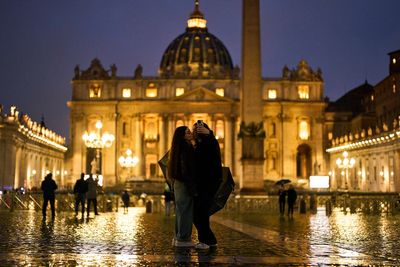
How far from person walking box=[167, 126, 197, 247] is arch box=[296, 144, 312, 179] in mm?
83623

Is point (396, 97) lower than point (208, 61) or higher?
lower

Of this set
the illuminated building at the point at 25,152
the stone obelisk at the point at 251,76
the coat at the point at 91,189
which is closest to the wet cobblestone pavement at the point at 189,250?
the coat at the point at 91,189

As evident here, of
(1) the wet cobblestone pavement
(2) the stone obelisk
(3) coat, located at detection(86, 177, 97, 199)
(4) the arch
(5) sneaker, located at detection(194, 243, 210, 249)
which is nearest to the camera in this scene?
(1) the wet cobblestone pavement

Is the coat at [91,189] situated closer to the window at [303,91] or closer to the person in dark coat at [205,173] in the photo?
the person in dark coat at [205,173]

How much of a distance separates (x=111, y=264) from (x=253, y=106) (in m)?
19.6

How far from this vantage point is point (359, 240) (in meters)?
12.9

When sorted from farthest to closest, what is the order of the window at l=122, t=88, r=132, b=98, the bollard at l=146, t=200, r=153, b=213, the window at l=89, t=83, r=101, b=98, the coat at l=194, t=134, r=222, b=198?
1. the window at l=122, t=88, r=132, b=98
2. the window at l=89, t=83, r=101, b=98
3. the bollard at l=146, t=200, r=153, b=213
4. the coat at l=194, t=134, r=222, b=198

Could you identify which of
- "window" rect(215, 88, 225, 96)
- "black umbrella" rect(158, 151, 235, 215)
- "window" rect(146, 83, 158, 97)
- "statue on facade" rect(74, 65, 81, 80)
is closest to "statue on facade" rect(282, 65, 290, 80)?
"window" rect(215, 88, 225, 96)

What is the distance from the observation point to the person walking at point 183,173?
9953mm

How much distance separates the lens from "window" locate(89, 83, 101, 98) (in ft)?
298

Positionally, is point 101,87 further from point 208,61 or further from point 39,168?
point 208,61

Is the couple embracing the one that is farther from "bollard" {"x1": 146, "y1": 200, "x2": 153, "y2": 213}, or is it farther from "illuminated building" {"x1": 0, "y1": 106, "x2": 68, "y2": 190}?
"illuminated building" {"x1": 0, "y1": 106, "x2": 68, "y2": 190}

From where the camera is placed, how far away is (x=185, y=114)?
296 feet

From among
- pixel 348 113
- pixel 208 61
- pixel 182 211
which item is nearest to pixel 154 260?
pixel 182 211
